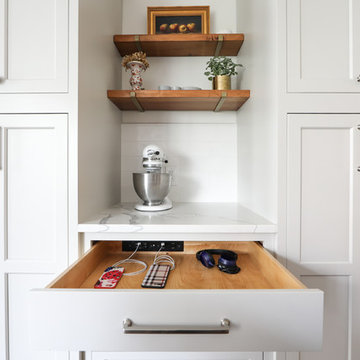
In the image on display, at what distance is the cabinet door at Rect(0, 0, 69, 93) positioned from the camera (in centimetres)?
84

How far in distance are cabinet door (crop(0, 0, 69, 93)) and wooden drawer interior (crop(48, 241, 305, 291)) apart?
2.20ft

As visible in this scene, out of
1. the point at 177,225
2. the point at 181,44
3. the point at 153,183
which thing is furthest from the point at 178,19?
the point at 177,225

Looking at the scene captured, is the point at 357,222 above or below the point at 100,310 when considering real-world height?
above

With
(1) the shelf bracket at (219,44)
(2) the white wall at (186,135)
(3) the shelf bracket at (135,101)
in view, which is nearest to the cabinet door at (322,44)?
(1) the shelf bracket at (219,44)

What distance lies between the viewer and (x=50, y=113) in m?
0.85

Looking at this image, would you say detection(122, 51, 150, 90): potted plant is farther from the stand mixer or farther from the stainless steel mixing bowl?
the stainless steel mixing bowl

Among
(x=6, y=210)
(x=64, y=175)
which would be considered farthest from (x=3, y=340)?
(x=64, y=175)

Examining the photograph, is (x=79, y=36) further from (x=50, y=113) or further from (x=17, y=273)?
(x=17, y=273)

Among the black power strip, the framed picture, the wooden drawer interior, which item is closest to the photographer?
the wooden drawer interior

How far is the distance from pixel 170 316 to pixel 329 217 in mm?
685

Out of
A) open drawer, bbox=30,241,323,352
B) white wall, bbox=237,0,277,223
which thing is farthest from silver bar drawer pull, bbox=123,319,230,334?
white wall, bbox=237,0,277,223

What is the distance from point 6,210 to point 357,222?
1340 millimetres

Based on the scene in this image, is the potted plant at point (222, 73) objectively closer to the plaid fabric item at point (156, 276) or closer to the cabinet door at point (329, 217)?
the cabinet door at point (329, 217)

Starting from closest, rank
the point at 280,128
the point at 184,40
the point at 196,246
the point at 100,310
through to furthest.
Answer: the point at 100,310, the point at 280,128, the point at 196,246, the point at 184,40
